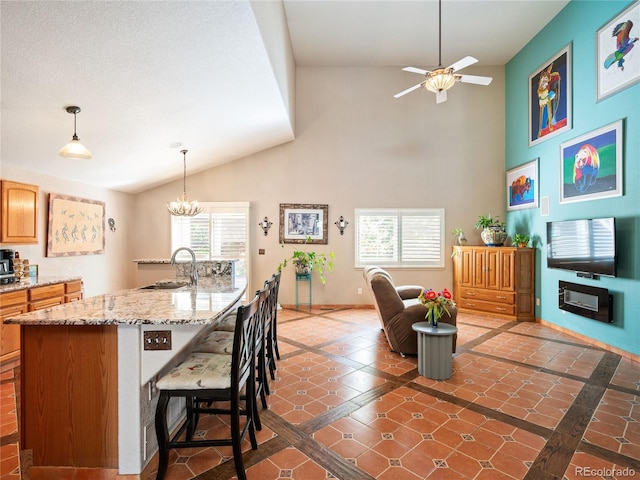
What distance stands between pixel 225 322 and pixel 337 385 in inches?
50.1

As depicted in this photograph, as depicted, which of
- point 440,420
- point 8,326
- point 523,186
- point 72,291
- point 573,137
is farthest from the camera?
point 523,186

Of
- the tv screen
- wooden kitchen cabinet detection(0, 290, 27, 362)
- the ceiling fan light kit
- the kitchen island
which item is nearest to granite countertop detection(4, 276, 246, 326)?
the kitchen island

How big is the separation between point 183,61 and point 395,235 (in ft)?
16.5

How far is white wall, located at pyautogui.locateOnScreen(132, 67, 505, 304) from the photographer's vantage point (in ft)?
22.6

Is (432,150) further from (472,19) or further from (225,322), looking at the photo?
(225,322)

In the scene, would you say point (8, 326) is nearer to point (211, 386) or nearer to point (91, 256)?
point (91, 256)

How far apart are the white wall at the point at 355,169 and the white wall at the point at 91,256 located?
34 cm

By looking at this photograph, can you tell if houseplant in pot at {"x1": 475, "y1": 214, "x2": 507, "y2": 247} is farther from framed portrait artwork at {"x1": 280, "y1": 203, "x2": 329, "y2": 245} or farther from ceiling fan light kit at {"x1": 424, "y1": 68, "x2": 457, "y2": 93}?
ceiling fan light kit at {"x1": 424, "y1": 68, "x2": 457, "y2": 93}

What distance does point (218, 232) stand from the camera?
6.84 meters

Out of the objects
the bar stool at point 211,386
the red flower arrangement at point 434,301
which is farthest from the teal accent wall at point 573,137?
the bar stool at point 211,386

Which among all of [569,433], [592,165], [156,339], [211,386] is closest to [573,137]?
[592,165]

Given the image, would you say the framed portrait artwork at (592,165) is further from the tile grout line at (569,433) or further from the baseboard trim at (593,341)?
the tile grout line at (569,433)

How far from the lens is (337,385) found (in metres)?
3.21

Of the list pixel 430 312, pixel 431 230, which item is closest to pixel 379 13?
pixel 431 230
